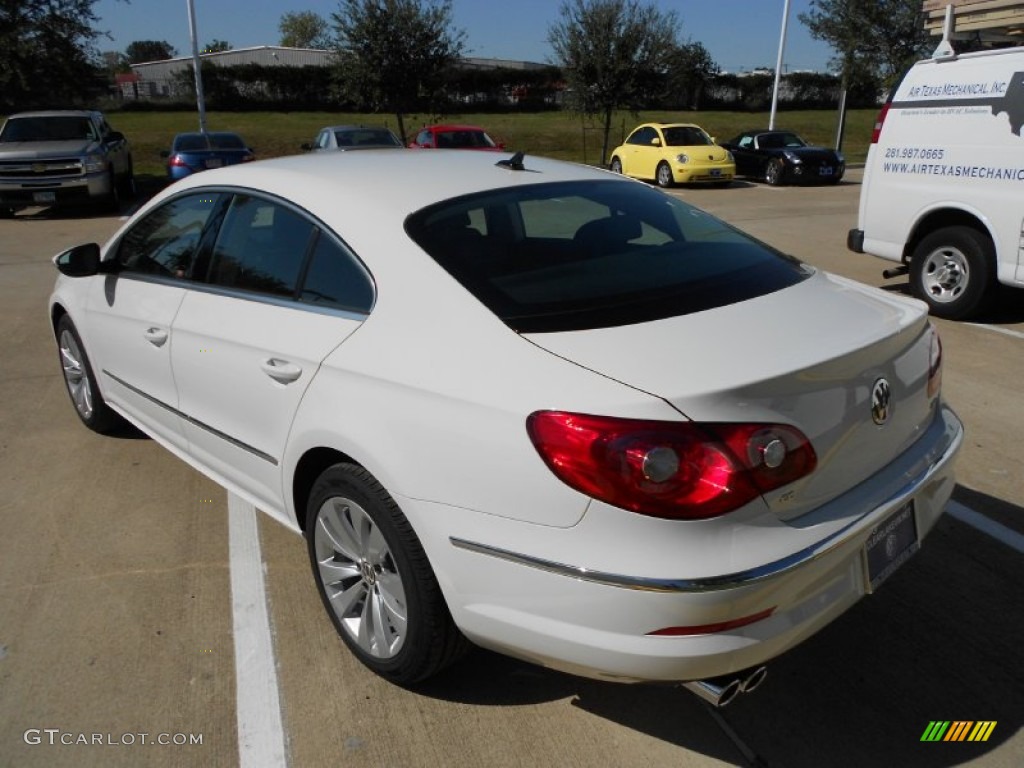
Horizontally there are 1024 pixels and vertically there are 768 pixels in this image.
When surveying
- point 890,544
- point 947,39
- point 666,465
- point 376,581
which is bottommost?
point 376,581

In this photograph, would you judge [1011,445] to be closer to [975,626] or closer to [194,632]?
[975,626]

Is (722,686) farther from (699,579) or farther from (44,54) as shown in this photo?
(44,54)

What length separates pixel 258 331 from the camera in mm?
2932

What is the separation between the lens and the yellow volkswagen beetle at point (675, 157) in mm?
19969

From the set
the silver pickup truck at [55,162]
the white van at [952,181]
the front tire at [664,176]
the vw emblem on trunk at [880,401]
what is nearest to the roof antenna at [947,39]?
the white van at [952,181]

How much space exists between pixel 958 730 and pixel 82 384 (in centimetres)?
448

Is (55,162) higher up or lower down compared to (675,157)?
higher up

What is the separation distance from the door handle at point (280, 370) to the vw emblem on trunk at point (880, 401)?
1.73 metres

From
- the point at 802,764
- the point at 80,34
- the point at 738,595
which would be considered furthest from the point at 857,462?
the point at 80,34

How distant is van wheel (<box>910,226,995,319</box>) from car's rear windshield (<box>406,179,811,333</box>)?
445 centimetres

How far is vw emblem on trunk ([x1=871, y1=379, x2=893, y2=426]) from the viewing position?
7.55 ft

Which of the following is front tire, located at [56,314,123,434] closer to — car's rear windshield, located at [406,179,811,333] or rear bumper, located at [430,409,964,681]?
car's rear windshield, located at [406,179,811,333]

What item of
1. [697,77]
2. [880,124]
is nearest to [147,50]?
[697,77]

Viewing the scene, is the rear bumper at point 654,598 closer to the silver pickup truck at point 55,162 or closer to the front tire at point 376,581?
the front tire at point 376,581
